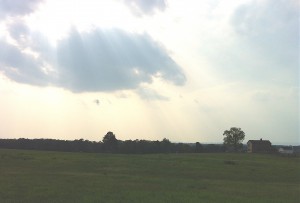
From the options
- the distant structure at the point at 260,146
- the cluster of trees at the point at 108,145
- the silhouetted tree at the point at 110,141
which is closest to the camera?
the cluster of trees at the point at 108,145

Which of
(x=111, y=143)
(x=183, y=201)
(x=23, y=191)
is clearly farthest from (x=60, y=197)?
(x=111, y=143)

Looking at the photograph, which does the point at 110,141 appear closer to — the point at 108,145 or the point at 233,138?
the point at 108,145

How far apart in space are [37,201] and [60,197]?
6.27 ft

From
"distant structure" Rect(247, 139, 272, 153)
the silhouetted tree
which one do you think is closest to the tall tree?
"distant structure" Rect(247, 139, 272, 153)

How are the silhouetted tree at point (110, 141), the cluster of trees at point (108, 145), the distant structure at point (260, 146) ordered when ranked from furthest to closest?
the distant structure at point (260, 146), the silhouetted tree at point (110, 141), the cluster of trees at point (108, 145)

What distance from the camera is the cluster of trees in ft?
500

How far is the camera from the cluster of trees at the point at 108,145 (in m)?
152

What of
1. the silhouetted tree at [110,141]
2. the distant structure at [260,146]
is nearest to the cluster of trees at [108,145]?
the silhouetted tree at [110,141]

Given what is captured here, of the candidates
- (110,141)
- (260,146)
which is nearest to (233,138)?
(260,146)

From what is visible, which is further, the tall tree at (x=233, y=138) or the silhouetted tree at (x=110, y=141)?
the tall tree at (x=233, y=138)

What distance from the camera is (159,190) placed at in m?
30.9

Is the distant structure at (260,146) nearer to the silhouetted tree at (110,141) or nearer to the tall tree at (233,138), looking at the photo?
the tall tree at (233,138)

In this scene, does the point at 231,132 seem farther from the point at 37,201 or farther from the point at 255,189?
the point at 37,201

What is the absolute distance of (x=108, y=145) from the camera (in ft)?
518
